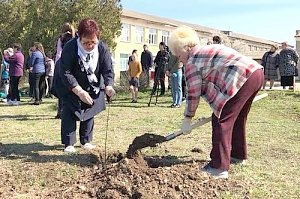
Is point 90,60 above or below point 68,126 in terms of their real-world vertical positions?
above

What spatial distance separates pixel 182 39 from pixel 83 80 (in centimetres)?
185

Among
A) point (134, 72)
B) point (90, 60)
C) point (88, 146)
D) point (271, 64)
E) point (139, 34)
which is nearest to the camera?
point (90, 60)

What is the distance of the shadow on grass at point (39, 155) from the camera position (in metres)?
5.95

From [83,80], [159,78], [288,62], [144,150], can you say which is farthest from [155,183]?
[288,62]

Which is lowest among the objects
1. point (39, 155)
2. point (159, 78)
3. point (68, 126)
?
point (39, 155)

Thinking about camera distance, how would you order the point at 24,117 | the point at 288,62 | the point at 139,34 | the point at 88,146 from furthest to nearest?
1. the point at 139,34
2. the point at 288,62
3. the point at 24,117
4. the point at 88,146

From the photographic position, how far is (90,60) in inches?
247

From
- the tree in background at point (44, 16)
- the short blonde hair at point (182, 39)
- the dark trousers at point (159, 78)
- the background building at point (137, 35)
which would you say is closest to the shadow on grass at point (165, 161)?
the short blonde hair at point (182, 39)

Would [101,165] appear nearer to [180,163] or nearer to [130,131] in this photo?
[180,163]

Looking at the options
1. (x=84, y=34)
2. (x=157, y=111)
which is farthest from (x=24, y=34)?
(x=84, y=34)

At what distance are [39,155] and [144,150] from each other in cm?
137

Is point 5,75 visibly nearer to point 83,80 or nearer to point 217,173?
point 83,80

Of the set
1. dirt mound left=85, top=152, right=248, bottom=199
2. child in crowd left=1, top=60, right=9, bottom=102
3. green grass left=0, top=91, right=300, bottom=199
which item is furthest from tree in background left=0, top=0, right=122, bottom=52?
dirt mound left=85, top=152, right=248, bottom=199

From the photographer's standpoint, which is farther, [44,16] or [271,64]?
[44,16]
